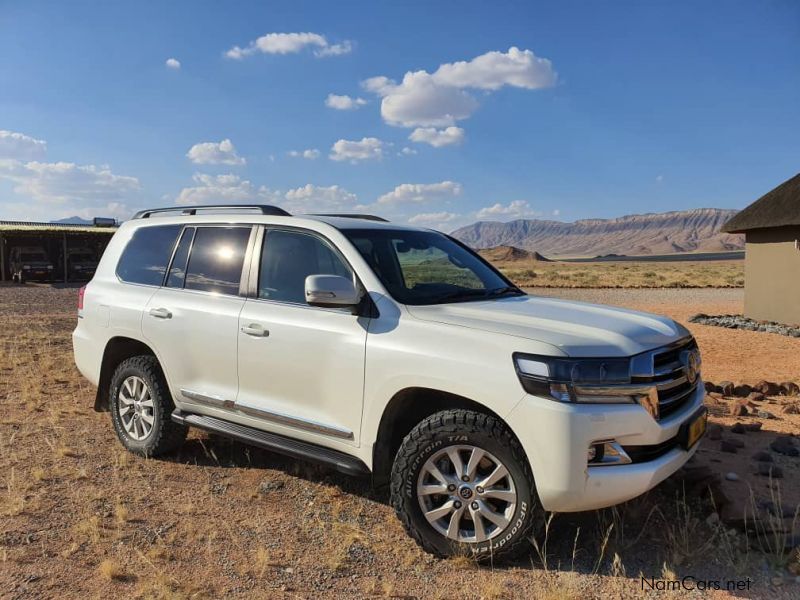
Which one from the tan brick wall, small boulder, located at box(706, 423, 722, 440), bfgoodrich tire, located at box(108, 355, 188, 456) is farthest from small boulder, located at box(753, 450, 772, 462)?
the tan brick wall

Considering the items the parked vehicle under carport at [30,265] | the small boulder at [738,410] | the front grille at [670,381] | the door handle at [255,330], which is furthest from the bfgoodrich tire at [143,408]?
the parked vehicle under carport at [30,265]

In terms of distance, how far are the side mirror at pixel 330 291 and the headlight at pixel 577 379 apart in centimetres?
105

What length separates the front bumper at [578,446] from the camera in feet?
10.3

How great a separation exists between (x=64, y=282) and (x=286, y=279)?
96.1 ft

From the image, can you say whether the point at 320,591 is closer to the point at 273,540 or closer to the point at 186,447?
the point at 273,540

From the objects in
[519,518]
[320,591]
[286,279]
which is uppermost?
[286,279]

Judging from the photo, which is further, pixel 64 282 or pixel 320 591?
pixel 64 282

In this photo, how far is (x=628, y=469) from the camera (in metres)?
3.21

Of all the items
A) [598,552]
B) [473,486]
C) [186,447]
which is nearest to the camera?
[473,486]

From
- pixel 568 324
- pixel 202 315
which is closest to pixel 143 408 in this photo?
pixel 202 315

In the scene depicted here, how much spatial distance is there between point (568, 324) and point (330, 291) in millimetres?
1345

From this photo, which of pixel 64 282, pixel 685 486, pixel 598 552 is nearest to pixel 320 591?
pixel 598 552

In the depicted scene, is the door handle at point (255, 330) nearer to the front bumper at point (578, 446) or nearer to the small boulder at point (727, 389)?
the front bumper at point (578, 446)

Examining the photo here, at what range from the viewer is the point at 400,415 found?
12.4 ft
